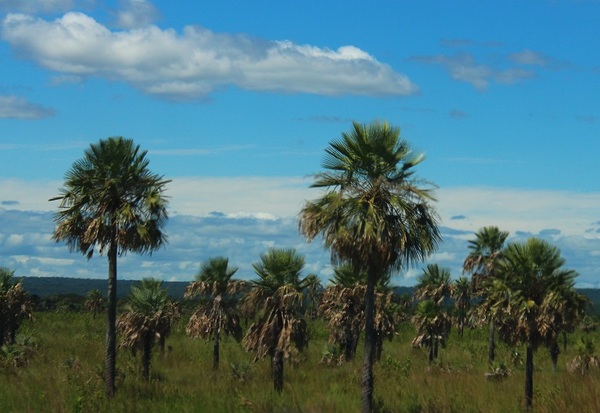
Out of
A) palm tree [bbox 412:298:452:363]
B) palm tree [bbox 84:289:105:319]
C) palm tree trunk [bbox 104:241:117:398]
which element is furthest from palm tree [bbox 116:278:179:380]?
palm tree [bbox 84:289:105:319]

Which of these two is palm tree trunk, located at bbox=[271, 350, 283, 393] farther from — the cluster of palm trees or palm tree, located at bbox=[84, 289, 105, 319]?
palm tree, located at bbox=[84, 289, 105, 319]

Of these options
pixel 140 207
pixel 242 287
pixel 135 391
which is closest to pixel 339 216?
pixel 140 207

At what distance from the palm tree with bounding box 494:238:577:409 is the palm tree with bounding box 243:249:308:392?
9464 mm

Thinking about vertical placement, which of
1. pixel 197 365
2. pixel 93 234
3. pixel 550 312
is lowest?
pixel 197 365

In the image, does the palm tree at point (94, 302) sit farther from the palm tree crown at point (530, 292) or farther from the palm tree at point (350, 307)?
the palm tree crown at point (530, 292)

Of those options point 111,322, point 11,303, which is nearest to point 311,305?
point 111,322

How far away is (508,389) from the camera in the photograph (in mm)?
40719

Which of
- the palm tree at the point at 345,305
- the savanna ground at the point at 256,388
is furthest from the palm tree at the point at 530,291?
the palm tree at the point at 345,305

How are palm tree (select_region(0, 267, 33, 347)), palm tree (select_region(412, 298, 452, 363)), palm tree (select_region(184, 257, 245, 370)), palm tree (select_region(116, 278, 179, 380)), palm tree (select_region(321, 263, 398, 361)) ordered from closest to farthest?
palm tree (select_region(116, 278, 179, 380))
palm tree (select_region(184, 257, 245, 370))
palm tree (select_region(321, 263, 398, 361))
palm tree (select_region(0, 267, 33, 347))
palm tree (select_region(412, 298, 452, 363))

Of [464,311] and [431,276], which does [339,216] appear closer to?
[431,276]

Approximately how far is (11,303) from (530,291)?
34071 mm

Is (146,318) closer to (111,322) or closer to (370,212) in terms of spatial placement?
(111,322)

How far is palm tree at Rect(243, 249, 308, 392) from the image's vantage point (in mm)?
39344

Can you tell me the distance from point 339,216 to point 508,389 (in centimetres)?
1674
